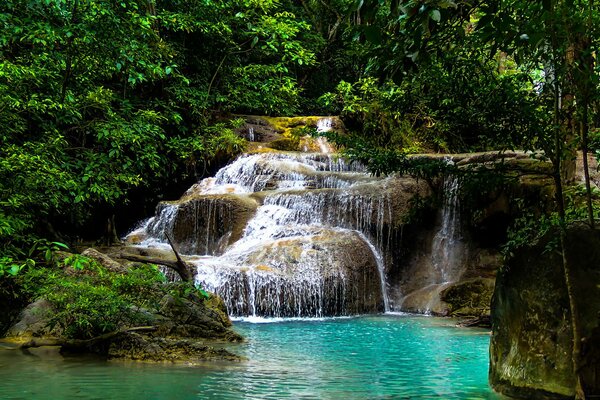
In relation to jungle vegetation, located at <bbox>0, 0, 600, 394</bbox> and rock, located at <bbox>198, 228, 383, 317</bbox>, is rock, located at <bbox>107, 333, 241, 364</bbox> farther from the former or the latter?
rock, located at <bbox>198, 228, 383, 317</bbox>

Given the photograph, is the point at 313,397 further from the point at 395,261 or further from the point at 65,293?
the point at 395,261

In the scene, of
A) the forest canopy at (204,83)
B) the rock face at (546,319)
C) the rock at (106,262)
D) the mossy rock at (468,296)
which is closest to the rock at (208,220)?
the forest canopy at (204,83)

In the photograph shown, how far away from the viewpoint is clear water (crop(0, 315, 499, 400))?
534cm

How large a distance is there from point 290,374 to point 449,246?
9434 mm

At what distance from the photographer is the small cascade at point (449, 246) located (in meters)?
14.6

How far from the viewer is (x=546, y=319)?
475 cm

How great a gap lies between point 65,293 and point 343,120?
16084 millimetres

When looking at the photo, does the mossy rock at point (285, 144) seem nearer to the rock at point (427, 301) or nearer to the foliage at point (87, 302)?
the rock at point (427, 301)

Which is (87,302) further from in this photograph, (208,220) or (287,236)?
(208,220)

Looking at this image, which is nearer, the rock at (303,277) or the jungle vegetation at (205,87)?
the jungle vegetation at (205,87)

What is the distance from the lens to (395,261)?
47.6 feet

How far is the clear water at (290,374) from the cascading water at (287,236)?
2950 millimetres

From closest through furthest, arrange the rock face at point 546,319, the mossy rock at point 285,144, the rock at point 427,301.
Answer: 1. the rock face at point 546,319
2. the rock at point 427,301
3. the mossy rock at point 285,144

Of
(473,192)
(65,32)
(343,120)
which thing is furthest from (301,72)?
(473,192)
